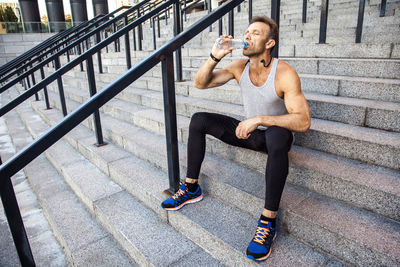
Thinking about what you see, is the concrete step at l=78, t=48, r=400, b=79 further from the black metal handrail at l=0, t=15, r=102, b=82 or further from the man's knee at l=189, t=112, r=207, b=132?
the black metal handrail at l=0, t=15, r=102, b=82

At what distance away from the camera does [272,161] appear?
1.56m

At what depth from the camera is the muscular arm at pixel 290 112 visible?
1663 millimetres

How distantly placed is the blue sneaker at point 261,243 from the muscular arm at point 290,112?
22.6 inches

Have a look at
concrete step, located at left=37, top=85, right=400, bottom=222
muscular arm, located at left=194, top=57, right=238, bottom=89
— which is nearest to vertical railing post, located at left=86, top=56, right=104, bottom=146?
concrete step, located at left=37, top=85, right=400, bottom=222

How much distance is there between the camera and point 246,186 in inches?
75.4

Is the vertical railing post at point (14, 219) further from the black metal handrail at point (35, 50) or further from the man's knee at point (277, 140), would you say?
the black metal handrail at point (35, 50)

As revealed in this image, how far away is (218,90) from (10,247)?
242cm

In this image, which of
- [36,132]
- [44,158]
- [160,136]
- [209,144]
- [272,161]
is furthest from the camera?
[36,132]

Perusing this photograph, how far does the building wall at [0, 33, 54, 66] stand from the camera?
49.5 feet

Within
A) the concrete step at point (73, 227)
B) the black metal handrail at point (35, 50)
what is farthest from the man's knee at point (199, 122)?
the black metal handrail at point (35, 50)

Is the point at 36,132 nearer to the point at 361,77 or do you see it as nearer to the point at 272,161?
the point at 272,161

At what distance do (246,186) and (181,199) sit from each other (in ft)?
1.54

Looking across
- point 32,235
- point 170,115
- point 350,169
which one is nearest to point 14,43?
point 32,235

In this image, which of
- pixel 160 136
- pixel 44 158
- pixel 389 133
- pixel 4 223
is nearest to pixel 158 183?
pixel 160 136
